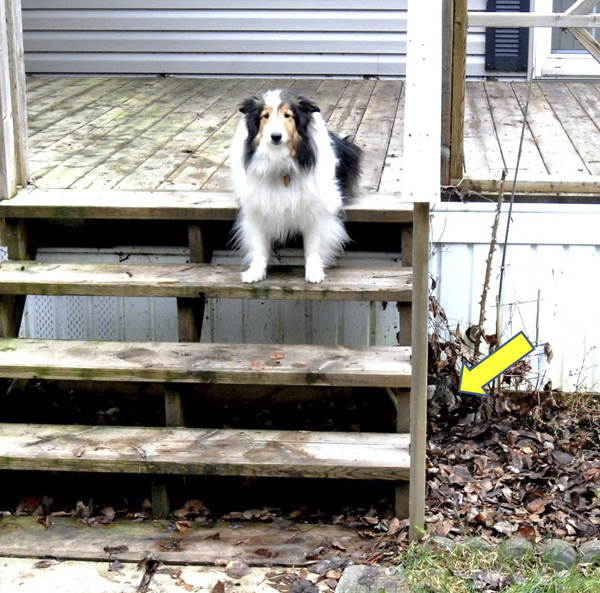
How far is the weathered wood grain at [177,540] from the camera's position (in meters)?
3.04

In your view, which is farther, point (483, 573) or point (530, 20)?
point (530, 20)

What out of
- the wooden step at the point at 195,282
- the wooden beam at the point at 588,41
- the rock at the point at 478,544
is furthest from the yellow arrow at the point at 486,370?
the wooden beam at the point at 588,41

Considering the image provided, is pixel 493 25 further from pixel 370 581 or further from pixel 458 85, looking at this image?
pixel 370 581

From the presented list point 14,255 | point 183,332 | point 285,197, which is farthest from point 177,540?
point 14,255

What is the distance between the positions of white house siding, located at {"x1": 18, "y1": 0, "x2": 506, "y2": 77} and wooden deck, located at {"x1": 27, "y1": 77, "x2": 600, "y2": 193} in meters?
0.16

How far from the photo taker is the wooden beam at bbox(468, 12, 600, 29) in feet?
12.8

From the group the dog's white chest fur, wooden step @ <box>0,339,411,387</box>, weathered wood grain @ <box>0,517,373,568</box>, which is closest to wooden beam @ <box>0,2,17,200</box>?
wooden step @ <box>0,339,411,387</box>

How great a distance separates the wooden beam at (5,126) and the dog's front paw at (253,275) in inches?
45.7

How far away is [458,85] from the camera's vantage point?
13.1ft

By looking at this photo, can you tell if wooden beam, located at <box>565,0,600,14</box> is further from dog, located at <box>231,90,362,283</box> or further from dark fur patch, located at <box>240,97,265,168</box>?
dark fur patch, located at <box>240,97,265,168</box>

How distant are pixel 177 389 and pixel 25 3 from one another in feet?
14.7

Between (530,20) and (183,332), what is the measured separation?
201 centimetres

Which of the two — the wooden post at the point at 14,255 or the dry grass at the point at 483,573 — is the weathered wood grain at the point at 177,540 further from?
the wooden post at the point at 14,255

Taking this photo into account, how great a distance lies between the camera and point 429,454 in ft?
12.0
